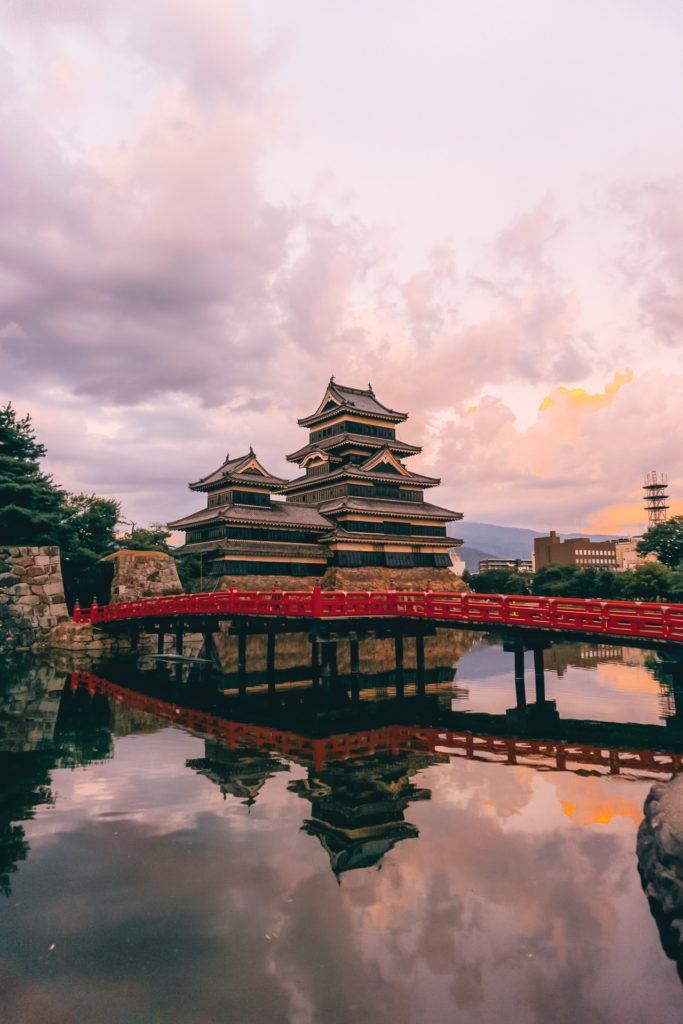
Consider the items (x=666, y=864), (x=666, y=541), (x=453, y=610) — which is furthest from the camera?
(x=666, y=541)

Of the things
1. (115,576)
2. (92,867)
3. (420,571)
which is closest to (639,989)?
(92,867)

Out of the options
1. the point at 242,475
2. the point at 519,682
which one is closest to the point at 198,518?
the point at 242,475

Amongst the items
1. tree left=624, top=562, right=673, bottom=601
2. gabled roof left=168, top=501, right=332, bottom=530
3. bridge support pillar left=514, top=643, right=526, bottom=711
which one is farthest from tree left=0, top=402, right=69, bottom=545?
tree left=624, top=562, right=673, bottom=601

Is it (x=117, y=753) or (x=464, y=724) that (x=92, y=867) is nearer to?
(x=117, y=753)

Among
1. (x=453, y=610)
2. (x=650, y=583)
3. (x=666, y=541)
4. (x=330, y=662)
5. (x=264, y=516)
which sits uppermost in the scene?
(x=264, y=516)

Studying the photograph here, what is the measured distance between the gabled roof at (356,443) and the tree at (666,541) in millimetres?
31102

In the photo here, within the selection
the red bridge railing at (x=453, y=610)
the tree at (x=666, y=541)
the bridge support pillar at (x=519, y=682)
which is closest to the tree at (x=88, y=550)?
the red bridge railing at (x=453, y=610)

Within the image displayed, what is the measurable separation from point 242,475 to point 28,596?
17.8 m

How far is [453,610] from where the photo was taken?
26125 mm

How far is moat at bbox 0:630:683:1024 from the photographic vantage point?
646 centimetres

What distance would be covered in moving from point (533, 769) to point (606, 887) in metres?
5.78

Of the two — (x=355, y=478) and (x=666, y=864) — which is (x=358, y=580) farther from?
(x=666, y=864)

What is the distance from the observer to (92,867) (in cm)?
928

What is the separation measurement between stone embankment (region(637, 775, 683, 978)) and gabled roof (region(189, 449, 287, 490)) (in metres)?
41.3
